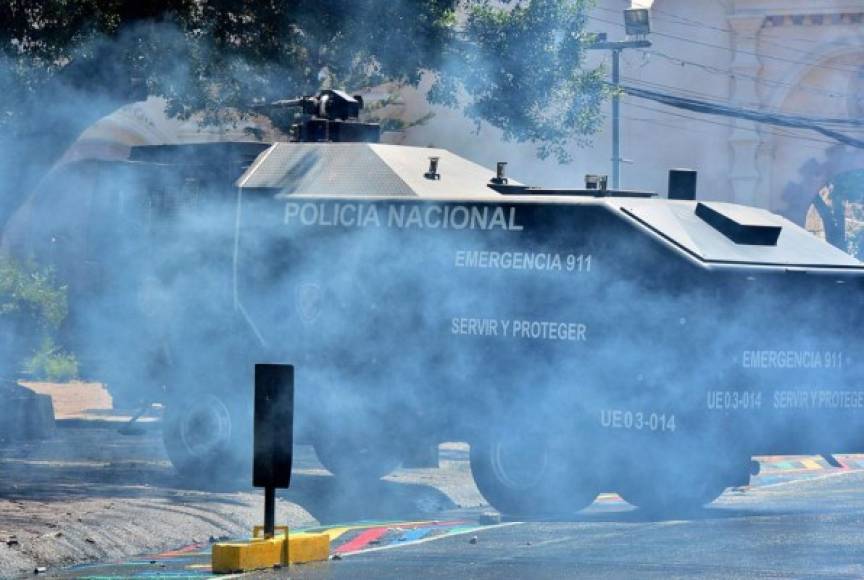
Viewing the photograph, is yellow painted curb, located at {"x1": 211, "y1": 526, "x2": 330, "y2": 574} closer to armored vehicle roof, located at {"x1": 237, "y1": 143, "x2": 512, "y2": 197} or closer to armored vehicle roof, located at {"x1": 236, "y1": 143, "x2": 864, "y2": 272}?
armored vehicle roof, located at {"x1": 236, "y1": 143, "x2": 864, "y2": 272}

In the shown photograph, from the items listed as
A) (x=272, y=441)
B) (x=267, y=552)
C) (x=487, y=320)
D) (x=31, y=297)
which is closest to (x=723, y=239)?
(x=487, y=320)

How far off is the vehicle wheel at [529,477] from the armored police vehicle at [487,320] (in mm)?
15

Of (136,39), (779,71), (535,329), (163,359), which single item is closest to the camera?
(535,329)

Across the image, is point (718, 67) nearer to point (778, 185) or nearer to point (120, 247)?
point (778, 185)

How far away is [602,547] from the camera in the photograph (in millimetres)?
11391

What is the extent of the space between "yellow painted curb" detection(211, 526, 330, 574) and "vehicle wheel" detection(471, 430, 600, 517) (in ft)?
10.3

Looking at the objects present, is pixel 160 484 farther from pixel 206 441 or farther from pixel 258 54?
pixel 258 54

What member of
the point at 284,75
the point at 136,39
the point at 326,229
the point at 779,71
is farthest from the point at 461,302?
the point at 779,71

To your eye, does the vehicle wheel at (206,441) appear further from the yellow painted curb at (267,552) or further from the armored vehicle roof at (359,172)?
the yellow painted curb at (267,552)

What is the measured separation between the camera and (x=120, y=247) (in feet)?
54.1

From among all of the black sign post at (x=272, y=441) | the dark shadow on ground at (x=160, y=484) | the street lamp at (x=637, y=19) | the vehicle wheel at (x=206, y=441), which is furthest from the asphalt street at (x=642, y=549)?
the street lamp at (x=637, y=19)

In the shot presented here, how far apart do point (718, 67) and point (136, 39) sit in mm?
20250

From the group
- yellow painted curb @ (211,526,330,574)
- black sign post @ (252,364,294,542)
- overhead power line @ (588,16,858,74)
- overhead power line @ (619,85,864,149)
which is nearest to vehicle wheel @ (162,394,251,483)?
yellow painted curb @ (211,526,330,574)

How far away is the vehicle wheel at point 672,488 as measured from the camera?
535 inches
